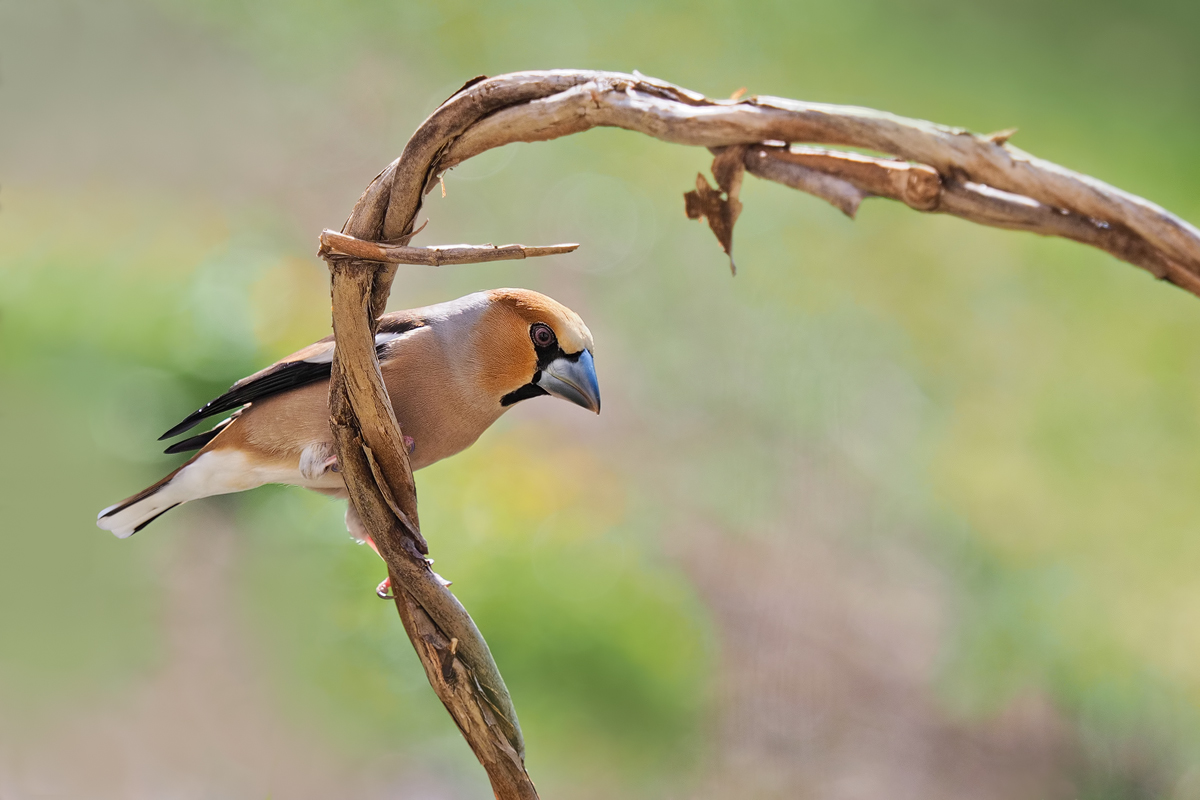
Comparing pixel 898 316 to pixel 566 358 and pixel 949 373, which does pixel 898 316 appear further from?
pixel 566 358

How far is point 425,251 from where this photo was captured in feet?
1.85

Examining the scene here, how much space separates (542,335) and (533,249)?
0.41 meters

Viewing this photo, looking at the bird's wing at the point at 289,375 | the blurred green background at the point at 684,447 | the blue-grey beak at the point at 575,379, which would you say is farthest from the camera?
the blurred green background at the point at 684,447

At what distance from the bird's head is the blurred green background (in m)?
0.86

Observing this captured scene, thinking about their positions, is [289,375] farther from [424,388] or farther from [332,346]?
[424,388]

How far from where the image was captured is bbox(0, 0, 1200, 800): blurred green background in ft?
6.64

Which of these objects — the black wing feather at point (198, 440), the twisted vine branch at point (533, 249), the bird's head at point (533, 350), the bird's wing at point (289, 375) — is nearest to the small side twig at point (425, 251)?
the twisted vine branch at point (533, 249)

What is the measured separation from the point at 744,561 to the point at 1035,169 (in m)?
1.97

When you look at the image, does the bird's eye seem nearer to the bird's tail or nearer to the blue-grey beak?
the blue-grey beak

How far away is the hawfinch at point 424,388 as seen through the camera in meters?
0.94

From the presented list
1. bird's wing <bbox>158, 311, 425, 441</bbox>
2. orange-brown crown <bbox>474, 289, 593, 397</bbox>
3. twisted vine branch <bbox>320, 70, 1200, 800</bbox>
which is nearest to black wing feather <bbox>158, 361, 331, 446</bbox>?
bird's wing <bbox>158, 311, 425, 441</bbox>

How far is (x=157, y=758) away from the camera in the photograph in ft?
6.24

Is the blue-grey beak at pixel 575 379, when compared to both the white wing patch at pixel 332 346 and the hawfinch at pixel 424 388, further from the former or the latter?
the white wing patch at pixel 332 346

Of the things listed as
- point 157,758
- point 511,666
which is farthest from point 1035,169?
point 157,758
